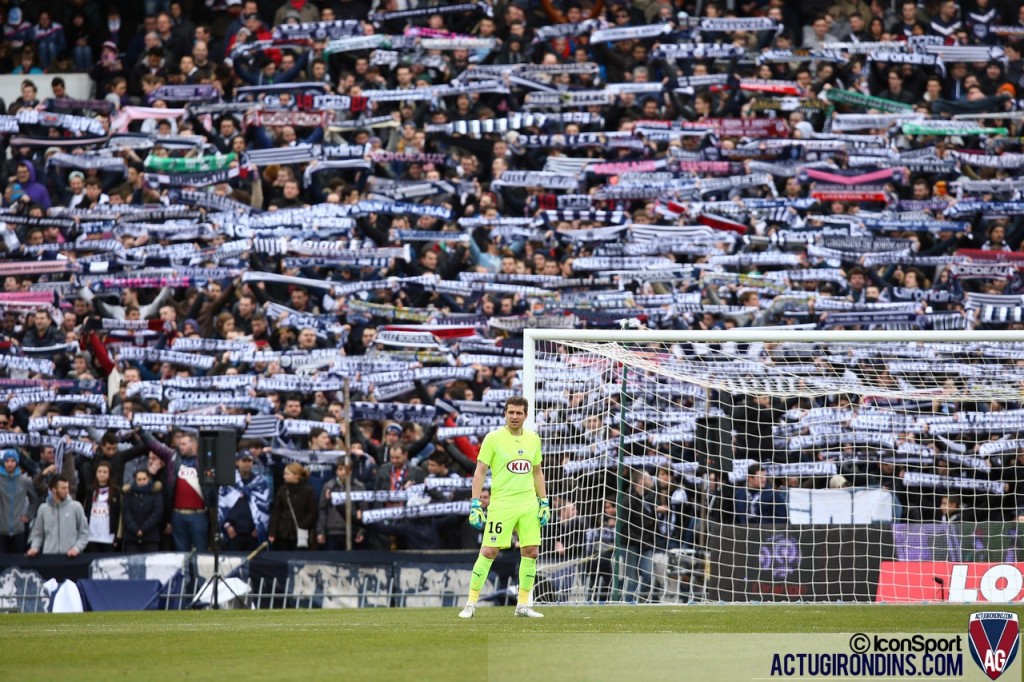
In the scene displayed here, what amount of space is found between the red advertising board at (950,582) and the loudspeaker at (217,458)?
6.82 metres

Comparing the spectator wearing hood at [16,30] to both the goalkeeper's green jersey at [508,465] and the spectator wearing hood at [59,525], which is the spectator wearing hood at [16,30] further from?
the goalkeeper's green jersey at [508,465]

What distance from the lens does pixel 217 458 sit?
1550 cm

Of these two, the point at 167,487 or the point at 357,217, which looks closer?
the point at 167,487

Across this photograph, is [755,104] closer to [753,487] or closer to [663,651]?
[753,487]

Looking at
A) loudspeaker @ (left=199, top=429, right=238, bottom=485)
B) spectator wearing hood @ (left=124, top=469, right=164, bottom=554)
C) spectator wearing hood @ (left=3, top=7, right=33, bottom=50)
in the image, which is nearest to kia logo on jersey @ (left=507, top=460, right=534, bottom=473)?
loudspeaker @ (left=199, top=429, right=238, bottom=485)

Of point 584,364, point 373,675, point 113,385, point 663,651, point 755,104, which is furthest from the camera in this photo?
point 755,104

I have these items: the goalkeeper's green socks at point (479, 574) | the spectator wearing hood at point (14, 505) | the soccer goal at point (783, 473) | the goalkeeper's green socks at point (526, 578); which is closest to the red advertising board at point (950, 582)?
the soccer goal at point (783, 473)

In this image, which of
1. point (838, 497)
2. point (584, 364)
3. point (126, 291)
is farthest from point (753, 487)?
point (126, 291)

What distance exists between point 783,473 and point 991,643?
750 cm

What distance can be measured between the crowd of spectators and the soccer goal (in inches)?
4.2

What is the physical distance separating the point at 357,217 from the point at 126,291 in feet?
11.0

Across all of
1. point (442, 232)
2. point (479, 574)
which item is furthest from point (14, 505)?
point (479, 574)

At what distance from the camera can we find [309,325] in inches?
762

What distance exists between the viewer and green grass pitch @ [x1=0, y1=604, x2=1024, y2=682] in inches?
341
